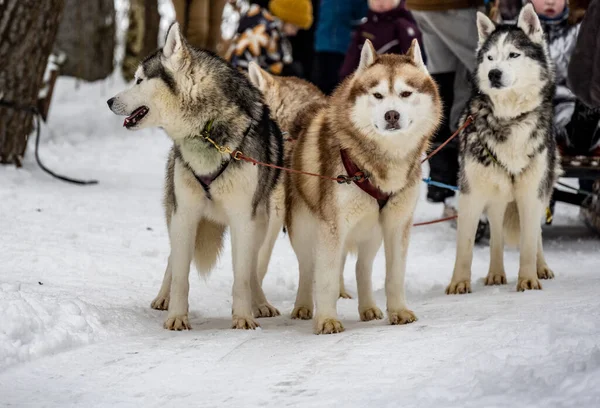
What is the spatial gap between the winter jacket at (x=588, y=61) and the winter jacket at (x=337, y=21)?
8010 mm

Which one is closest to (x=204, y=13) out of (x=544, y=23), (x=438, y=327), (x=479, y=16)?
(x=544, y=23)

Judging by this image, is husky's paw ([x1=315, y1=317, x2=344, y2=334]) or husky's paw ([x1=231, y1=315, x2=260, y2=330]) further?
husky's paw ([x1=231, y1=315, x2=260, y2=330])

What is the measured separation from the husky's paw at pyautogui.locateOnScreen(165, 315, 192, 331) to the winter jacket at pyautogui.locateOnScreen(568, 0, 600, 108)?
2.17 metres

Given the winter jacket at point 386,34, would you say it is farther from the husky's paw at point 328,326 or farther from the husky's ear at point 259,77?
the husky's paw at point 328,326

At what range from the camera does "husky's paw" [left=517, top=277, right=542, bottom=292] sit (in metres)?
5.28

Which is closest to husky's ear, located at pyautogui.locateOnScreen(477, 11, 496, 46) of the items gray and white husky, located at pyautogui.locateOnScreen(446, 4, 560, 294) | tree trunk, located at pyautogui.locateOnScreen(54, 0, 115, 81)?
gray and white husky, located at pyautogui.locateOnScreen(446, 4, 560, 294)

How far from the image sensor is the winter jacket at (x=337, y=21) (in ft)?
39.0

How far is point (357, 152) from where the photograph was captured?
4379mm

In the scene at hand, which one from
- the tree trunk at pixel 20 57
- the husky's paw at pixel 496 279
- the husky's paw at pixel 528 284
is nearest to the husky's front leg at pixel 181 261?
the husky's paw at pixel 528 284

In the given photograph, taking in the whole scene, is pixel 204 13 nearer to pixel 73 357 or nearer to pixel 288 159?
pixel 288 159

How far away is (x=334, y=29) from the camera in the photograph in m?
11.9

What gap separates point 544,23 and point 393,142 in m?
3.23

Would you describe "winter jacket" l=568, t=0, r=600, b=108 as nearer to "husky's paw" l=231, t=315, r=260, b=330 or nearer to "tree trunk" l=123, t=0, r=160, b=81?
"husky's paw" l=231, t=315, r=260, b=330

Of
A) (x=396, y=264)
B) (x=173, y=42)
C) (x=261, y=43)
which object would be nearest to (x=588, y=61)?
(x=396, y=264)
